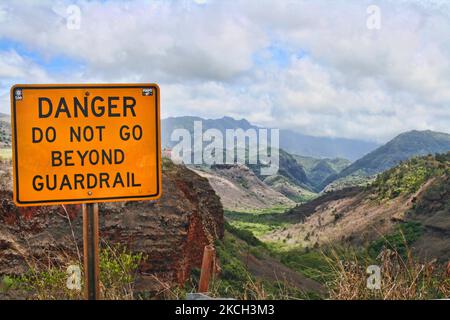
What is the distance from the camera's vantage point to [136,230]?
2270 cm

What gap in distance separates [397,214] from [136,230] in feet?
99.9

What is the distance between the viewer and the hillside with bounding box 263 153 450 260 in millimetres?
40250

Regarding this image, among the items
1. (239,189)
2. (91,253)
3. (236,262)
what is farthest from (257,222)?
(91,253)

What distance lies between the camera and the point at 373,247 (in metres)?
40.2

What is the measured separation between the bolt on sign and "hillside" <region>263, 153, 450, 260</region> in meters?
29.3

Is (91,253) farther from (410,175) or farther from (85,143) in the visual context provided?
(410,175)

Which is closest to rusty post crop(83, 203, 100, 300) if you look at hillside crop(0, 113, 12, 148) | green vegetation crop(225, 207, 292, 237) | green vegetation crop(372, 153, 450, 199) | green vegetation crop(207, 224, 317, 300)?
green vegetation crop(207, 224, 317, 300)

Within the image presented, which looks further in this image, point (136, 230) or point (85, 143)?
point (136, 230)

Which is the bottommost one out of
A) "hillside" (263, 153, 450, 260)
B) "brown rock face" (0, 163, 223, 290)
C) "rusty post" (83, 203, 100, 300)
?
"hillside" (263, 153, 450, 260)

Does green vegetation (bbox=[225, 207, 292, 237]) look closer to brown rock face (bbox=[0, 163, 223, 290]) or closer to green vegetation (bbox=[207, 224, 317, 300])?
green vegetation (bbox=[207, 224, 317, 300])

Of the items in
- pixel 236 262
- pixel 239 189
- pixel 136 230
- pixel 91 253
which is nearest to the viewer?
pixel 91 253

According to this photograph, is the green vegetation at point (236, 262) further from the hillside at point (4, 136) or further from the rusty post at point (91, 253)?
the hillside at point (4, 136)
